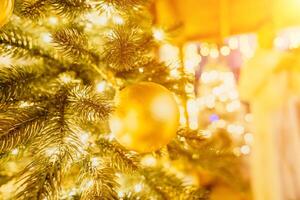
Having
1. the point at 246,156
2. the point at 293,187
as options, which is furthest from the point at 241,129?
the point at 293,187

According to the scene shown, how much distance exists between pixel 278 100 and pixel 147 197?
129 cm

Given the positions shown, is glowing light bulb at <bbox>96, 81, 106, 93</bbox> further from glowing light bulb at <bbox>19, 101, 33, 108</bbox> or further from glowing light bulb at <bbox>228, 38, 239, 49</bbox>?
glowing light bulb at <bbox>228, 38, 239, 49</bbox>

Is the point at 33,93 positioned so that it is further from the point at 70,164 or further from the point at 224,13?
the point at 224,13

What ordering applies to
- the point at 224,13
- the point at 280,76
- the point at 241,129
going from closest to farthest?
the point at 280,76
the point at 224,13
the point at 241,129

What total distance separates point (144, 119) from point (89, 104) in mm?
75

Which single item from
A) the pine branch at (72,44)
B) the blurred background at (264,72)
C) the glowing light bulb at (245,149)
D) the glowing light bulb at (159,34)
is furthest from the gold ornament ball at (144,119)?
the glowing light bulb at (245,149)

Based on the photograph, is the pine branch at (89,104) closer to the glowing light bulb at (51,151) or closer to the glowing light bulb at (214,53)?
the glowing light bulb at (51,151)

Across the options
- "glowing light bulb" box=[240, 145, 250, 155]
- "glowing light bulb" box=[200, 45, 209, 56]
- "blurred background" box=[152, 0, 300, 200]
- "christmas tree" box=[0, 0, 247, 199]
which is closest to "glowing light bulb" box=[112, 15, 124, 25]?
"christmas tree" box=[0, 0, 247, 199]

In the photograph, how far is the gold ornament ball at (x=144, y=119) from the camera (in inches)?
17.8

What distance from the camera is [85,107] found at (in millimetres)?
462

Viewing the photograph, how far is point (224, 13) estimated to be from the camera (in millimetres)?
2004

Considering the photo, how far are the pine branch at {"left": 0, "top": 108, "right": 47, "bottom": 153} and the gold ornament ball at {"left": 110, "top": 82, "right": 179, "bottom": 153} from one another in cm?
10

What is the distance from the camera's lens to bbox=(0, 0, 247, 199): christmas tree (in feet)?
1.44

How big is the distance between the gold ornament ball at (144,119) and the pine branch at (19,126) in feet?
0.32
